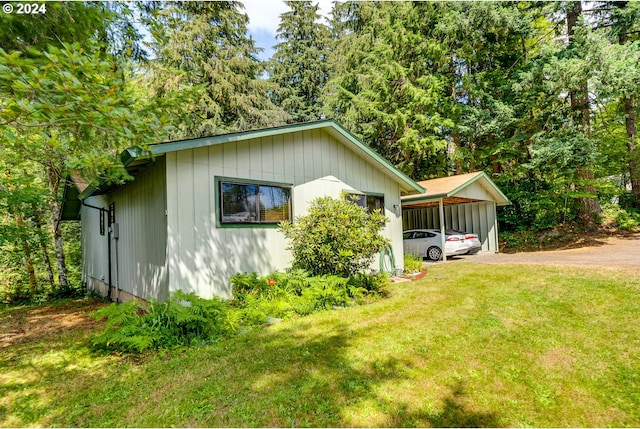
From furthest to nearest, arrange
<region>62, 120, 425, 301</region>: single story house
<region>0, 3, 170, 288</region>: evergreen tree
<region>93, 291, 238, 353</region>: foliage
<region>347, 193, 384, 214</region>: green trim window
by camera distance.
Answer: <region>347, 193, 384, 214</region>: green trim window
<region>62, 120, 425, 301</region>: single story house
<region>93, 291, 238, 353</region>: foliage
<region>0, 3, 170, 288</region>: evergreen tree

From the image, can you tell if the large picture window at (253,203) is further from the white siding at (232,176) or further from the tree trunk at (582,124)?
the tree trunk at (582,124)

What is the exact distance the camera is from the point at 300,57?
25.3 meters

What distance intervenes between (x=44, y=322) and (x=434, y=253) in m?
12.7

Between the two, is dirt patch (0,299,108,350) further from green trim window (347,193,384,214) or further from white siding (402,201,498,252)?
white siding (402,201,498,252)

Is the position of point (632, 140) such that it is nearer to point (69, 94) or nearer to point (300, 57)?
point (69, 94)

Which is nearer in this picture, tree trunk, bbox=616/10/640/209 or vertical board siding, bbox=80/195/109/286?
vertical board siding, bbox=80/195/109/286

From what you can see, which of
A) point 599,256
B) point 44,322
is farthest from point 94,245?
point 599,256

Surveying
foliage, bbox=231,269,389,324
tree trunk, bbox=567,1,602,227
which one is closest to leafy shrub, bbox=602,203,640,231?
tree trunk, bbox=567,1,602,227

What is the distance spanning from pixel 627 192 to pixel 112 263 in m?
23.2

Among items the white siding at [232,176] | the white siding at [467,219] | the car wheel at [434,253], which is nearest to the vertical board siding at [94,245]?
the white siding at [232,176]

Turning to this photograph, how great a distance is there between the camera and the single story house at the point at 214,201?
5.71 meters

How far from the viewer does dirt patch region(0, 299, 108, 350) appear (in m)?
5.60

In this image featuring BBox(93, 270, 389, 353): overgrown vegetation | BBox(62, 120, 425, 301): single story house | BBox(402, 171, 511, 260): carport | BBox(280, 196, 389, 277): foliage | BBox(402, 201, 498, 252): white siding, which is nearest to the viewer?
BBox(93, 270, 389, 353): overgrown vegetation

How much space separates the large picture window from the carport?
676 centimetres
